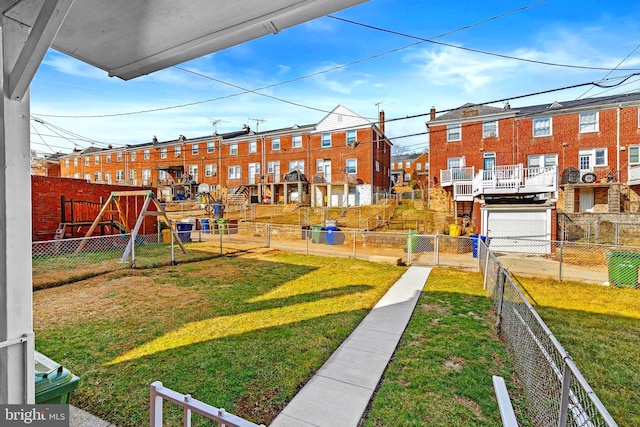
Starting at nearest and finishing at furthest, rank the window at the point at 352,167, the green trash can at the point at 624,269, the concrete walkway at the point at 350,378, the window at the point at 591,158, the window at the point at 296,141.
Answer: the concrete walkway at the point at 350,378, the green trash can at the point at 624,269, the window at the point at 591,158, the window at the point at 352,167, the window at the point at 296,141

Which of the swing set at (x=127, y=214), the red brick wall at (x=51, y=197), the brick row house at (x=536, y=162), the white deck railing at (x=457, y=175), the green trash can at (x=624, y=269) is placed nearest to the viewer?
the green trash can at (x=624, y=269)

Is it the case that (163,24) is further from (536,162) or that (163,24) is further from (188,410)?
(536,162)

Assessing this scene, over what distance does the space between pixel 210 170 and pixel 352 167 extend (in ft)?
64.9

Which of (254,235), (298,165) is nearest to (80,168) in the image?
(298,165)

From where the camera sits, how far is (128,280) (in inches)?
358

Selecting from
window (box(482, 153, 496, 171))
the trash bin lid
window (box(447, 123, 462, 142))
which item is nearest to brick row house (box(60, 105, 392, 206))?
window (box(447, 123, 462, 142))

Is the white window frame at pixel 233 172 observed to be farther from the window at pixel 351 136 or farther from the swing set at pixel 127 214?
the swing set at pixel 127 214

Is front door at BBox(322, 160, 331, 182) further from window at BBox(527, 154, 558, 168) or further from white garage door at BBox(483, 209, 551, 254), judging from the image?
white garage door at BBox(483, 209, 551, 254)

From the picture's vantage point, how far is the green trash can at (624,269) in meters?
9.20

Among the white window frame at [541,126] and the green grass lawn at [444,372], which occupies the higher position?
the white window frame at [541,126]

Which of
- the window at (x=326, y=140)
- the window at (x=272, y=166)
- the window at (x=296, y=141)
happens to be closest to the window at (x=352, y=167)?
the window at (x=326, y=140)

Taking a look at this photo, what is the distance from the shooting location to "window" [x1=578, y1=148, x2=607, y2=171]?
2258 centimetres

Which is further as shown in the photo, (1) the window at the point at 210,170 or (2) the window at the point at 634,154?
(1) the window at the point at 210,170

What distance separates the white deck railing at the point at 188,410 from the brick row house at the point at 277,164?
25.7 m
